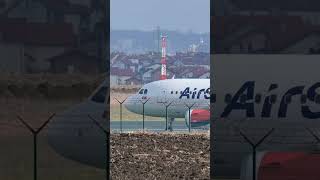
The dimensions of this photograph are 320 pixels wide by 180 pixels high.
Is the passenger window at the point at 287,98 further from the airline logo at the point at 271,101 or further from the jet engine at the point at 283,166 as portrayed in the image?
the jet engine at the point at 283,166

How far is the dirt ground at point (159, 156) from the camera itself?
9.91 metres

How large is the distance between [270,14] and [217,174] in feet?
4.23

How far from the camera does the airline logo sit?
18.2 ft

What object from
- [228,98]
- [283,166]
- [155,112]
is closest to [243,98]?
[228,98]

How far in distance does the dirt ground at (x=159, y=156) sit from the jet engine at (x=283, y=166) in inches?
139

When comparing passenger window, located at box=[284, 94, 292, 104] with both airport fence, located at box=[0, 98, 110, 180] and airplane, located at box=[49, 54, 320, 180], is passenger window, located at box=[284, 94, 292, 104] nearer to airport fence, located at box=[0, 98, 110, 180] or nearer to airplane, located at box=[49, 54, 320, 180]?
airplane, located at box=[49, 54, 320, 180]

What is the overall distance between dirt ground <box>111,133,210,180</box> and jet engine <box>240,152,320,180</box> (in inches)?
139

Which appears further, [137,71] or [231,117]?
[137,71]

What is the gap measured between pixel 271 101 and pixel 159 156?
22.8 feet

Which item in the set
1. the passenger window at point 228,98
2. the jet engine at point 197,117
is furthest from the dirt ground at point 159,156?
the jet engine at point 197,117

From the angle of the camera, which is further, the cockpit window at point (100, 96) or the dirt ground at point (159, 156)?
the dirt ground at point (159, 156)

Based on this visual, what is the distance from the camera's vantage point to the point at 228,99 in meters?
5.54

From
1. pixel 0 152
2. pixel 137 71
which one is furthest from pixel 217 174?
pixel 137 71

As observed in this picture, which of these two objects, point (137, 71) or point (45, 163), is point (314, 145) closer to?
point (45, 163)
